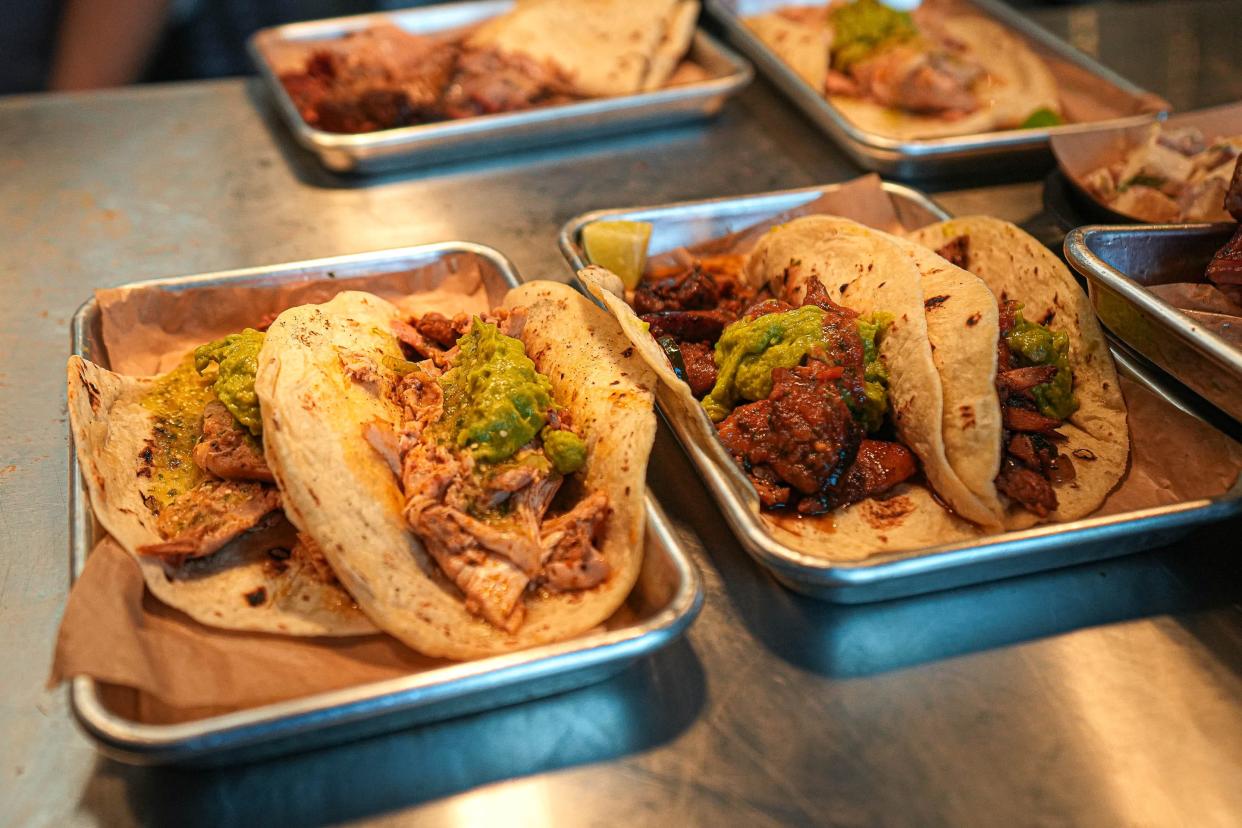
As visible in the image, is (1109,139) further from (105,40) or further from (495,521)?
(105,40)

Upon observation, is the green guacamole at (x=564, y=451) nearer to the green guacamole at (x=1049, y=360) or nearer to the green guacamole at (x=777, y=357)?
the green guacamole at (x=777, y=357)

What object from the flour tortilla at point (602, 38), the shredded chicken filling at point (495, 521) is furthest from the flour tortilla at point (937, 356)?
the flour tortilla at point (602, 38)

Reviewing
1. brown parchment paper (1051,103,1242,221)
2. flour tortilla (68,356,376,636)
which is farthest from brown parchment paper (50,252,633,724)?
brown parchment paper (1051,103,1242,221)

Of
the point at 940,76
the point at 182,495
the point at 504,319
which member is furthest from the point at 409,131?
the point at 940,76

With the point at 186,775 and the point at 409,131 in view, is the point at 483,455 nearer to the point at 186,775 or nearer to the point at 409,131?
the point at 186,775

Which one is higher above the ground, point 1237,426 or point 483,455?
point 483,455
